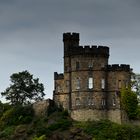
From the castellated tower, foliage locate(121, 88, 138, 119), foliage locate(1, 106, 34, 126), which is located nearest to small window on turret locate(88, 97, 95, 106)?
the castellated tower

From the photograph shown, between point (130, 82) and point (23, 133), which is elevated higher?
point (130, 82)

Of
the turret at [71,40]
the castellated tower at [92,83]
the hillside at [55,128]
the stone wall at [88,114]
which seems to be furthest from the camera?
the turret at [71,40]

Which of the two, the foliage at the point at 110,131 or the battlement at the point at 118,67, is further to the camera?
the battlement at the point at 118,67

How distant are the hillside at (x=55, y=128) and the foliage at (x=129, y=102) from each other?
4.46 m

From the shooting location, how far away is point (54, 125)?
4215 inches

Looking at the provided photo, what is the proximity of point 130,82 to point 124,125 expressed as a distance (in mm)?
9406

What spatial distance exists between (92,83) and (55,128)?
27.6 feet

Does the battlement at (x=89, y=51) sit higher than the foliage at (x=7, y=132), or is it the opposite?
the battlement at (x=89, y=51)

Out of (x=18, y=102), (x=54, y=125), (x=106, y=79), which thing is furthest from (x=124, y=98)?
(x=18, y=102)

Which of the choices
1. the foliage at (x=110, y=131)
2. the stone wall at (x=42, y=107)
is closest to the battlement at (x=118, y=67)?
the stone wall at (x=42, y=107)

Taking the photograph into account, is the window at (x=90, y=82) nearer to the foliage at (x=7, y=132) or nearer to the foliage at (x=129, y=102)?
the foliage at (x=129, y=102)

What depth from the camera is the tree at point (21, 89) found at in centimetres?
12950

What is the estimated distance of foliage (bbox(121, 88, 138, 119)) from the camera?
365 feet

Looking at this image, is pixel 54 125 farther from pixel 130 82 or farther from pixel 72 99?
pixel 130 82
